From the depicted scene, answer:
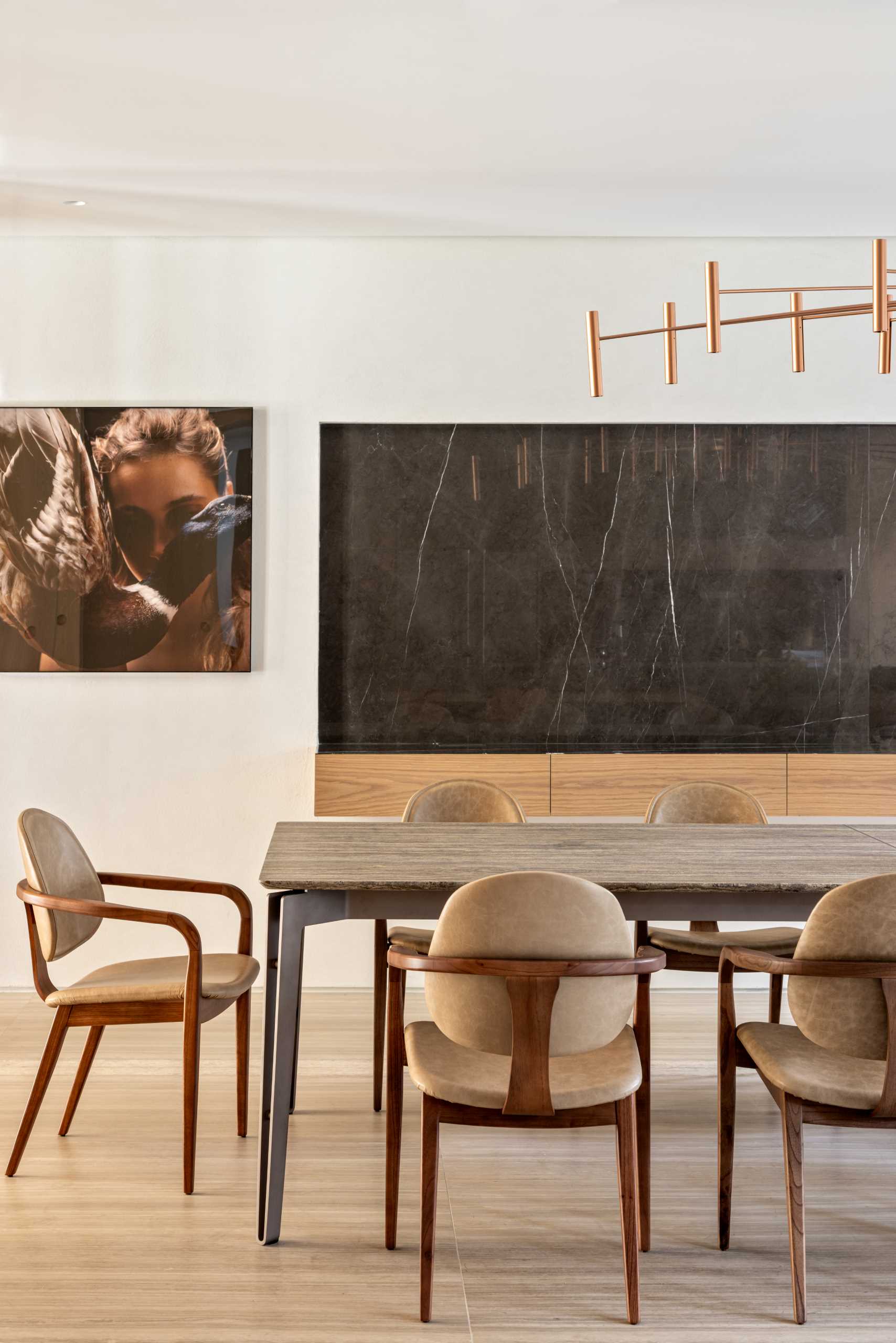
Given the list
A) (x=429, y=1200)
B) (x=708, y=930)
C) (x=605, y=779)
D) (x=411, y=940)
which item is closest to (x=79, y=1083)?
(x=411, y=940)

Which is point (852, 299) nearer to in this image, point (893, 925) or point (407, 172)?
point (407, 172)

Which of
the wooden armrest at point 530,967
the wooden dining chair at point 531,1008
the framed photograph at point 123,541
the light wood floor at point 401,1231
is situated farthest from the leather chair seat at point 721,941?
the framed photograph at point 123,541

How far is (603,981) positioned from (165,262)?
3422 millimetres

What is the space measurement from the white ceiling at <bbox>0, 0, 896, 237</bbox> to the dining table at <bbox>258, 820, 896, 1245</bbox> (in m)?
2.13

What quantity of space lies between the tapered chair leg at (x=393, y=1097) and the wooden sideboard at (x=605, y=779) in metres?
1.90

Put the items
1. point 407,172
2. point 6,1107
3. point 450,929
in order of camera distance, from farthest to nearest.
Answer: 1. point 407,172
2. point 6,1107
3. point 450,929

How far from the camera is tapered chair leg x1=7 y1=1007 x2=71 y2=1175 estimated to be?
2.68 meters

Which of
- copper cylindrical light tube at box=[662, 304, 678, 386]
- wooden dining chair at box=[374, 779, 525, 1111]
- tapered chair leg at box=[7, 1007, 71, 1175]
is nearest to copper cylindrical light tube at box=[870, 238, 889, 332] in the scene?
copper cylindrical light tube at box=[662, 304, 678, 386]

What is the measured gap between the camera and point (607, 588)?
440 centimetres

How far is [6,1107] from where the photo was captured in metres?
3.08

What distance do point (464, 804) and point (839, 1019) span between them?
5.20 feet

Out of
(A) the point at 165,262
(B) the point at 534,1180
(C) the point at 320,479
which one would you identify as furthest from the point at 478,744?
(A) the point at 165,262

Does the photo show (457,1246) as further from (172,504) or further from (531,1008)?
(172,504)

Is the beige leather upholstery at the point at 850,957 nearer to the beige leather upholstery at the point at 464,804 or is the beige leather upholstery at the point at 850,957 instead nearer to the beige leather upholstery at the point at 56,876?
the beige leather upholstery at the point at 464,804
